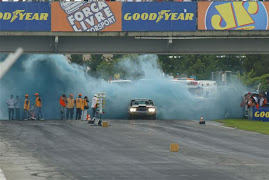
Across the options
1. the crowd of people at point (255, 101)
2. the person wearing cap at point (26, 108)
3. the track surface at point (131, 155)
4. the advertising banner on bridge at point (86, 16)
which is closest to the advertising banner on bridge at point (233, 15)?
the crowd of people at point (255, 101)

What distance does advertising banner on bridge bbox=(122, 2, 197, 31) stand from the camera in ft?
122

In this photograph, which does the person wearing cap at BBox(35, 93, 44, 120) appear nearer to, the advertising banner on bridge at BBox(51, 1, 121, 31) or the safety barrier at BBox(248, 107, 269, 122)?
the advertising banner on bridge at BBox(51, 1, 121, 31)

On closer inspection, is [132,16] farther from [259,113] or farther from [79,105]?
[259,113]

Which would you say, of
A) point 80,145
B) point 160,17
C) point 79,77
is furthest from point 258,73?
point 80,145

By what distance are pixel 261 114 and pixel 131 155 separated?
20.5m

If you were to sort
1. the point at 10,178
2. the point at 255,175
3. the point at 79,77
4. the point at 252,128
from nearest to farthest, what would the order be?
1. the point at 10,178
2. the point at 255,175
3. the point at 252,128
4. the point at 79,77

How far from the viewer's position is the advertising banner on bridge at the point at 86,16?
36750 millimetres

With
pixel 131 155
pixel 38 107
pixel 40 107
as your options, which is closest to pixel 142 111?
pixel 40 107

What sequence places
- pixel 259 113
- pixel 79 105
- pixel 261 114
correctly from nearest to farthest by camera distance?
pixel 261 114 < pixel 259 113 < pixel 79 105

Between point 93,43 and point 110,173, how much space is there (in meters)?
25.0

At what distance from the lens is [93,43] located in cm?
3769

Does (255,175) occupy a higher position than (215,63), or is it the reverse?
(215,63)

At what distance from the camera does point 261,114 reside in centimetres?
3662

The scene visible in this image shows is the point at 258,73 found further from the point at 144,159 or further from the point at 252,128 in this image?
the point at 144,159
